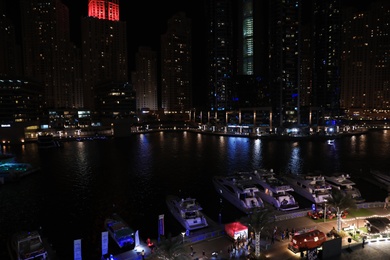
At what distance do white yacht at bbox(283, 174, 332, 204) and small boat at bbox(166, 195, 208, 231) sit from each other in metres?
16.1

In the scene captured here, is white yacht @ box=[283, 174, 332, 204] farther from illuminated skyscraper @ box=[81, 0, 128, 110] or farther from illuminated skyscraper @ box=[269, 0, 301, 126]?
illuminated skyscraper @ box=[81, 0, 128, 110]

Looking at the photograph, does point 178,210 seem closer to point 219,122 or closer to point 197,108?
point 219,122

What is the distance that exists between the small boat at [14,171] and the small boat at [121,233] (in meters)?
31.9

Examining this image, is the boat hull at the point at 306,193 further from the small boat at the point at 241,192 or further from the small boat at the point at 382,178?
the small boat at the point at 382,178

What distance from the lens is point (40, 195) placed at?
4381cm

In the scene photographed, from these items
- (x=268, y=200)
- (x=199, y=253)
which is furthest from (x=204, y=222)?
(x=268, y=200)

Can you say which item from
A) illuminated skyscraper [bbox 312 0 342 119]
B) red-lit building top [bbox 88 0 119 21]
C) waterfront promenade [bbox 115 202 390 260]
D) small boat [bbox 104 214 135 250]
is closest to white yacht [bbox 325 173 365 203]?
waterfront promenade [bbox 115 202 390 260]

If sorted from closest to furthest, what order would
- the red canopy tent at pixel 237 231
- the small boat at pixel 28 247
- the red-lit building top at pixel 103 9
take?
the small boat at pixel 28 247
the red canopy tent at pixel 237 231
the red-lit building top at pixel 103 9

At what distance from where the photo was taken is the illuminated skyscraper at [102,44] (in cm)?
18238

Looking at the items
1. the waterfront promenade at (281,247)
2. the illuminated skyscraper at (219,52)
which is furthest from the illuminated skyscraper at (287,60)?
the waterfront promenade at (281,247)

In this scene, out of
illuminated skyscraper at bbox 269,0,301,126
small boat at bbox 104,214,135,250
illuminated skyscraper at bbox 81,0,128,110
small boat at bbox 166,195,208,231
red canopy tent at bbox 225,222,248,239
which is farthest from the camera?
illuminated skyscraper at bbox 81,0,128,110

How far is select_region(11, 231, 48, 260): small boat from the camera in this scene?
2338cm

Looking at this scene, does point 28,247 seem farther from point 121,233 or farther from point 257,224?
point 257,224

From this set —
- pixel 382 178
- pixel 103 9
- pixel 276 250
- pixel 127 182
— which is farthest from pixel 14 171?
pixel 103 9
